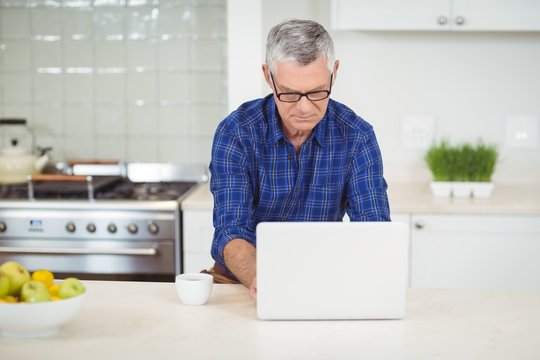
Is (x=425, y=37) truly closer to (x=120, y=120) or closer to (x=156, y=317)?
(x=120, y=120)

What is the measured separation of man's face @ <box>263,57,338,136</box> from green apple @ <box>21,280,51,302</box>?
2.73ft

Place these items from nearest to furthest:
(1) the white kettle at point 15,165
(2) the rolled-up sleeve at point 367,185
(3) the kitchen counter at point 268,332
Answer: (3) the kitchen counter at point 268,332 → (2) the rolled-up sleeve at point 367,185 → (1) the white kettle at point 15,165

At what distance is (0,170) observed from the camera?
12.4 feet

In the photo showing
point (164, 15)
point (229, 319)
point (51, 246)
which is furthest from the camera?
point (164, 15)

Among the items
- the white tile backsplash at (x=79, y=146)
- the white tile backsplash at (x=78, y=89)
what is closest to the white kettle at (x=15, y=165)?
the white tile backsplash at (x=79, y=146)

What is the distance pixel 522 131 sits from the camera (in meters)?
3.94

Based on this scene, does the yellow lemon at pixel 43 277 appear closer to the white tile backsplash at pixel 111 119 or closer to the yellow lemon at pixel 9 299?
the yellow lemon at pixel 9 299

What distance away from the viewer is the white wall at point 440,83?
3893 millimetres

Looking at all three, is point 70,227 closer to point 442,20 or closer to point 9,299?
point 9,299

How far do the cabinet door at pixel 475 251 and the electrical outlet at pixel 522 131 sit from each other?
779 mm

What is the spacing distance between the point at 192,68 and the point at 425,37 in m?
1.24

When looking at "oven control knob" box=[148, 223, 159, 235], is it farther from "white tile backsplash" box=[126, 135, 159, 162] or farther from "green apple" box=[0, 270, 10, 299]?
"green apple" box=[0, 270, 10, 299]

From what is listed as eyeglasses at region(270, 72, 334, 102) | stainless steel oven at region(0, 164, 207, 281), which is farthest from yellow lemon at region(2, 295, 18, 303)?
stainless steel oven at region(0, 164, 207, 281)

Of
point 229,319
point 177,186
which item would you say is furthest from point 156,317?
point 177,186
